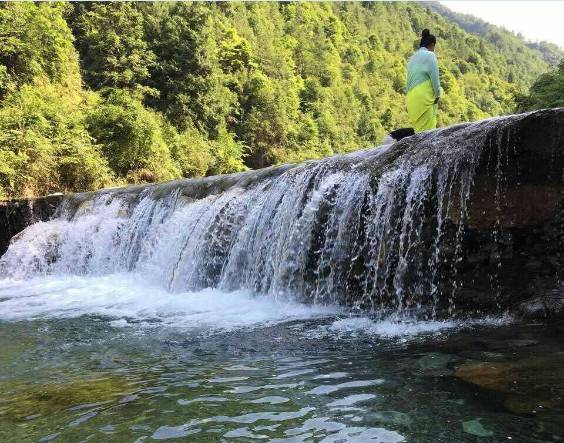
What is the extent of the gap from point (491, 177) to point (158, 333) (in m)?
3.66

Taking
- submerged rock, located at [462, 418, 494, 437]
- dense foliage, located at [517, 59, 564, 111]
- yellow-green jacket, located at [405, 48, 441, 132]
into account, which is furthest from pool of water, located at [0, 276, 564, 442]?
dense foliage, located at [517, 59, 564, 111]

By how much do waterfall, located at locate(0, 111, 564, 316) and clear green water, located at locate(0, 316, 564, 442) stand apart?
108 cm

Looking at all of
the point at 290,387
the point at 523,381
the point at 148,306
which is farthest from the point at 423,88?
the point at 290,387

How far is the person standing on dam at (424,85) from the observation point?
680 centimetres

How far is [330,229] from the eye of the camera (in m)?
6.36

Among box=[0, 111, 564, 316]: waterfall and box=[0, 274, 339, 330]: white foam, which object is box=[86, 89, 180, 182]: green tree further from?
box=[0, 274, 339, 330]: white foam

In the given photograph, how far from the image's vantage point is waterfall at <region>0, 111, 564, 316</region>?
5477 millimetres

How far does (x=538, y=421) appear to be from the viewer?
2.63 m

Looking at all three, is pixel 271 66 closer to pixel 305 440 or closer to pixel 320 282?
pixel 320 282

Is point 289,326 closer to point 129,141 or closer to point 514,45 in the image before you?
point 129,141

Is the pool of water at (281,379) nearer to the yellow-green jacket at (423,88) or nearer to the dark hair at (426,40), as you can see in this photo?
the yellow-green jacket at (423,88)

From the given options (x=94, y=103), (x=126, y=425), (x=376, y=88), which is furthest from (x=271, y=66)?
(x=126, y=425)

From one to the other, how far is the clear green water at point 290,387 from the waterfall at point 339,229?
3.55ft

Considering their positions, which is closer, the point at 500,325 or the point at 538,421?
the point at 538,421
